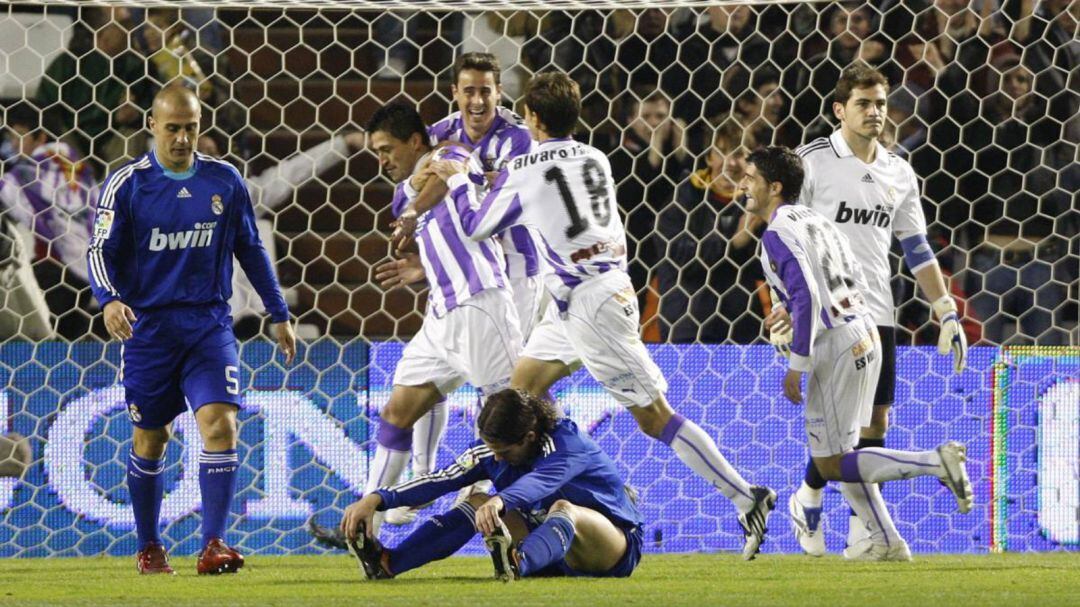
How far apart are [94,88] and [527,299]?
8.72 ft

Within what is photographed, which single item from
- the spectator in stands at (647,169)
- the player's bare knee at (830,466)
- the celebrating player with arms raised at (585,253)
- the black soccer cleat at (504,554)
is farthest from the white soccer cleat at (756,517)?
the spectator in stands at (647,169)

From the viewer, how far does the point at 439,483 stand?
17.2ft

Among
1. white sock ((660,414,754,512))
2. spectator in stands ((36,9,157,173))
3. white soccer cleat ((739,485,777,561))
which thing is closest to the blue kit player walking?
white sock ((660,414,754,512))

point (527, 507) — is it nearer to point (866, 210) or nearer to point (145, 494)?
point (145, 494)

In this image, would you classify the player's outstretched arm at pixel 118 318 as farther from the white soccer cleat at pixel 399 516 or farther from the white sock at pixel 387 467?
Answer: the white soccer cleat at pixel 399 516

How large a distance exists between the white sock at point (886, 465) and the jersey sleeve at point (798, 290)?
383mm

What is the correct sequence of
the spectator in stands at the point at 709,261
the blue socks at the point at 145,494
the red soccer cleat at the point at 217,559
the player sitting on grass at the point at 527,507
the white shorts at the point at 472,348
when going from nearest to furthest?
the player sitting on grass at the point at 527,507 → the red soccer cleat at the point at 217,559 → the blue socks at the point at 145,494 → the white shorts at the point at 472,348 → the spectator in stands at the point at 709,261

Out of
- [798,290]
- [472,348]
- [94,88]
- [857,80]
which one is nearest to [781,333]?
[798,290]

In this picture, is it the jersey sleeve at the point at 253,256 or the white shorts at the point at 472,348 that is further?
the white shorts at the point at 472,348

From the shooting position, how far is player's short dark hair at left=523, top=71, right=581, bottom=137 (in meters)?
5.87

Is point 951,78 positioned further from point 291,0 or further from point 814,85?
point 291,0

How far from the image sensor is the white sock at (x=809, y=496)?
658 cm

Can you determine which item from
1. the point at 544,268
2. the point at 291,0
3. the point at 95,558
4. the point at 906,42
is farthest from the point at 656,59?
the point at 95,558

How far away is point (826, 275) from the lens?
5980 millimetres
